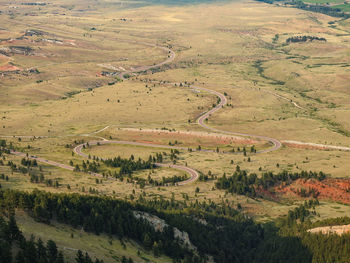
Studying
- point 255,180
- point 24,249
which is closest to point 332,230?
point 255,180

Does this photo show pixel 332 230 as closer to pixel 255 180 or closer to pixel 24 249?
pixel 255 180

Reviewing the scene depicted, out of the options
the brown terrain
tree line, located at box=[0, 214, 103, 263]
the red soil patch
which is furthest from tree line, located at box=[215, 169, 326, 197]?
tree line, located at box=[0, 214, 103, 263]

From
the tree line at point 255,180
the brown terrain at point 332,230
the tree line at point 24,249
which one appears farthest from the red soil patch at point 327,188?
the tree line at point 24,249

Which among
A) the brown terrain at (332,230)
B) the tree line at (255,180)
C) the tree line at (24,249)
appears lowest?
the tree line at (255,180)

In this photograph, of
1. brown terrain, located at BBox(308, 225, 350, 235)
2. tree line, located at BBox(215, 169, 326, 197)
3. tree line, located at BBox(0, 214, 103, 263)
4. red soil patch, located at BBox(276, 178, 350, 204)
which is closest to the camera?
tree line, located at BBox(0, 214, 103, 263)

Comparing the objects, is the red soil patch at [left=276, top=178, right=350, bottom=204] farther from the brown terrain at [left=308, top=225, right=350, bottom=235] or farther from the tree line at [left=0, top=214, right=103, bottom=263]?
the tree line at [left=0, top=214, right=103, bottom=263]

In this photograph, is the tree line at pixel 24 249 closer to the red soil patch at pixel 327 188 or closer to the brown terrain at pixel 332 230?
the brown terrain at pixel 332 230

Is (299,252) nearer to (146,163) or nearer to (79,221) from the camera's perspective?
(79,221)

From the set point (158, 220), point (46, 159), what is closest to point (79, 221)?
point (158, 220)
